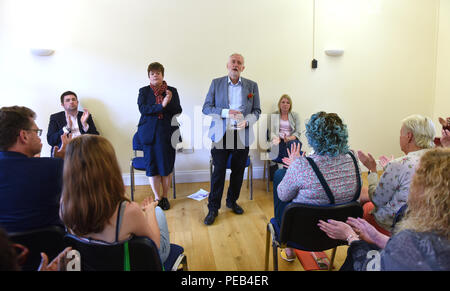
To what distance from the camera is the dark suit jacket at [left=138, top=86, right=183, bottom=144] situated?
9.64ft

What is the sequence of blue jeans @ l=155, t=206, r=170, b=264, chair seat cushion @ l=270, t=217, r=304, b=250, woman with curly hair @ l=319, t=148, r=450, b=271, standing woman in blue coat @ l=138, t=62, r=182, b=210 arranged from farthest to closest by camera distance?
1. standing woman in blue coat @ l=138, t=62, r=182, b=210
2. chair seat cushion @ l=270, t=217, r=304, b=250
3. blue jeans @ l=155, t=206, r=170, b=264
4. woman with curly hair @ l=319, t=148, r=450, b=271

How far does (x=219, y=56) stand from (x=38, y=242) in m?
3.14

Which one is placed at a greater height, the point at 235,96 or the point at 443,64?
the point at 443,64

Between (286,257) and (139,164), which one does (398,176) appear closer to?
(286,257)

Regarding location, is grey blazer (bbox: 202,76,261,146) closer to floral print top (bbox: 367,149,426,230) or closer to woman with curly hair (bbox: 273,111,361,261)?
woman with curly hair (bbox: 273,111,361,261)

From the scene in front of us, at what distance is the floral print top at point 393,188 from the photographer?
4.90ft

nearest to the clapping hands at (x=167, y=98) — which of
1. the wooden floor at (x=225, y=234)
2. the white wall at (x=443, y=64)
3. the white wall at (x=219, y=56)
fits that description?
the white wall at (x=219, y=56)

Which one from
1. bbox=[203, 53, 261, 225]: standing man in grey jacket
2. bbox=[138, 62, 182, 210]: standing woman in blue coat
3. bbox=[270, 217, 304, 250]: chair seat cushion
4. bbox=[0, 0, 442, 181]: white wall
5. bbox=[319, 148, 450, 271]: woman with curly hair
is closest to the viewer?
bbox=[319, 148, 450, 271]: woman with curly hair

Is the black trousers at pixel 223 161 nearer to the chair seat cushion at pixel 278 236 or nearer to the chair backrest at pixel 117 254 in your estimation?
the chair seat cushion at pixel 278 236

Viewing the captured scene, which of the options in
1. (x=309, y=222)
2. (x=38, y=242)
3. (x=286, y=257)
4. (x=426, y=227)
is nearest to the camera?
(x=426, y=227)

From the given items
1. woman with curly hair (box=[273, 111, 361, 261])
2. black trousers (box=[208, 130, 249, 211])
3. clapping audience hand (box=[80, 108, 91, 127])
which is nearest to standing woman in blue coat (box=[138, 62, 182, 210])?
black trousers (box=[208, 130, 249, 211])

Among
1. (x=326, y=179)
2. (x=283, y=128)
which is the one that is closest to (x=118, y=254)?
(x=326, y=179)

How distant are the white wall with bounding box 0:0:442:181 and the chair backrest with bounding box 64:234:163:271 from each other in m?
2.80

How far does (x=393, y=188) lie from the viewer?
1.54m
